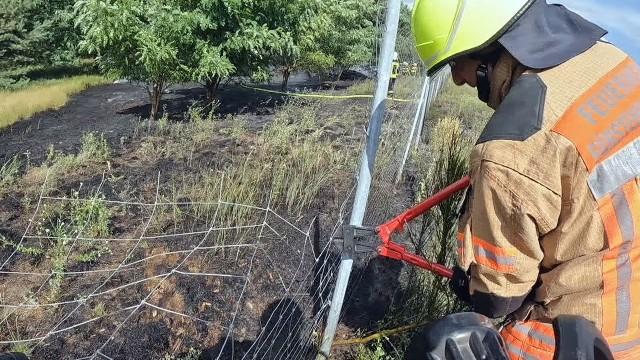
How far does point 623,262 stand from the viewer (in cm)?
141

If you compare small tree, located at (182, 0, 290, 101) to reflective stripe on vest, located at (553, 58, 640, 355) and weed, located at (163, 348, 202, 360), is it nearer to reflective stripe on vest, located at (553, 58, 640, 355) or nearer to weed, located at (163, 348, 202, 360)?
weed, located at (163, 348, 202, 360)

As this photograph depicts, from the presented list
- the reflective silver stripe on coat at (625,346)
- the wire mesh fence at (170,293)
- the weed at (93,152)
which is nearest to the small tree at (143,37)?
the weed at (93,152)

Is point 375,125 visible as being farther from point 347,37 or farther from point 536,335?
point 347,37

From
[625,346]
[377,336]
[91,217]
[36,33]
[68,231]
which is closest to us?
[625,346]

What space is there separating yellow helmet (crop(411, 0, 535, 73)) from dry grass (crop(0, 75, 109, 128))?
789cm

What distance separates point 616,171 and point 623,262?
0.27m

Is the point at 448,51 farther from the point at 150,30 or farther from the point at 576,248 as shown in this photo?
the point at 150,30

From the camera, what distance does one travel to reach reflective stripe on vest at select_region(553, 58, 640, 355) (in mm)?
1300

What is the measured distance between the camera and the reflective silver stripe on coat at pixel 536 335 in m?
1.52

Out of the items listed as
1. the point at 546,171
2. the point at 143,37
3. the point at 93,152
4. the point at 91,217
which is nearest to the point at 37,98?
the point at 143,37

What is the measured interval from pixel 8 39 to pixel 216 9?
28.6 ft

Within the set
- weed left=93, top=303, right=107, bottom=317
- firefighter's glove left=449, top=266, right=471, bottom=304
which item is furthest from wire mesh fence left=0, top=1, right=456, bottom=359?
firefighter's glove left=449, top=266, right=471, bottom=304

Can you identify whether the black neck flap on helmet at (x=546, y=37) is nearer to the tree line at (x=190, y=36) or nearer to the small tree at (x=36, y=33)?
the tree line at (x=190, y=36)

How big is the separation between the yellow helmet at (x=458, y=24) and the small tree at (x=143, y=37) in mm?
6040
